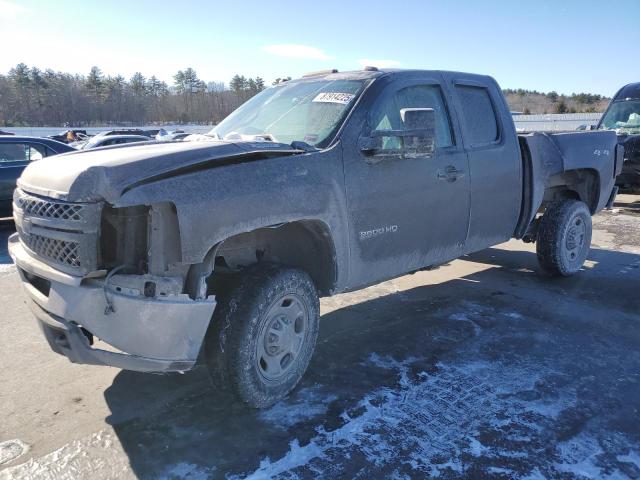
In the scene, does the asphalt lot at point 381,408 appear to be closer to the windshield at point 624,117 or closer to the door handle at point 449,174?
the door handle at point 449,174

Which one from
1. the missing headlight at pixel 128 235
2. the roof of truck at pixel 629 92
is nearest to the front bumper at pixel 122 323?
the missing headlight at pixel 128 235

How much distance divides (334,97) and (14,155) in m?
8.00

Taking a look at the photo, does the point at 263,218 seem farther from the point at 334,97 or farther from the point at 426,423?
the point at 426,423

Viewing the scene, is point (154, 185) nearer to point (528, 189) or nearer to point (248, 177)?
point (248, 177)

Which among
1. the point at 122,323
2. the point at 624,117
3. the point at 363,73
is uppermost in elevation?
the point at 363,73

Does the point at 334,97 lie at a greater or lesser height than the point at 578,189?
greater

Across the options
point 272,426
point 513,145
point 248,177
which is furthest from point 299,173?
point 513,145

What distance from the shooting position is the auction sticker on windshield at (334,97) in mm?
3857

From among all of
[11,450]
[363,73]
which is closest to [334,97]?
[363,73]

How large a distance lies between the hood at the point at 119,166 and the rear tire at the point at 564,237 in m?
3.70

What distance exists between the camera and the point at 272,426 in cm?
314

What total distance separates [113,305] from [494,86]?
13.6 feet

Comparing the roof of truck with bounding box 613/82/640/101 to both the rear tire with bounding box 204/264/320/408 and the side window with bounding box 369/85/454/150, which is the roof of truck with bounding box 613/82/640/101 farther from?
the rear tire with bounding box 204/264/320/408

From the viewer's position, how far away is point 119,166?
2.64 metres
